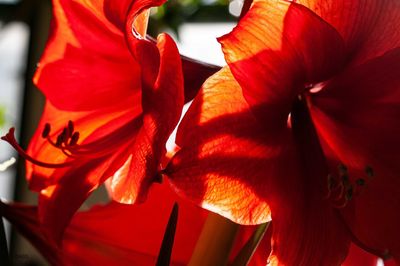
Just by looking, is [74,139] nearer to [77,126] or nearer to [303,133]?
[77,126]

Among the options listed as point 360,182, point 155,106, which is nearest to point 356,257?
point 360,182

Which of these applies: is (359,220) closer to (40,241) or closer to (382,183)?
(382,183)

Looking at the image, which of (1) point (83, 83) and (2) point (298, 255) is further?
(1) point (83, 83)

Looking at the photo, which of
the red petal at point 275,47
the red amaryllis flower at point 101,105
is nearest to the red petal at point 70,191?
the red amaryllis flower at point 101,105

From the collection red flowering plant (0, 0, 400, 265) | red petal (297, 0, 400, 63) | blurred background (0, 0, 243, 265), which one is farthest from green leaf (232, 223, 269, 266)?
blurred background (0, 0, 243, 265)

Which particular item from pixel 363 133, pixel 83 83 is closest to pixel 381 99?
pixel 363 133

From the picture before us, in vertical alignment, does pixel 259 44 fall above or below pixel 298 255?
above

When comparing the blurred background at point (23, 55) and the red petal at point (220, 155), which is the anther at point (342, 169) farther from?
the blurred background at point (23, 55)

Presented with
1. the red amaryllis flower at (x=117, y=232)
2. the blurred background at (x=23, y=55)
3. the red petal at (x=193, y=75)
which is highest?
the red petal at (x=193, y=75)
